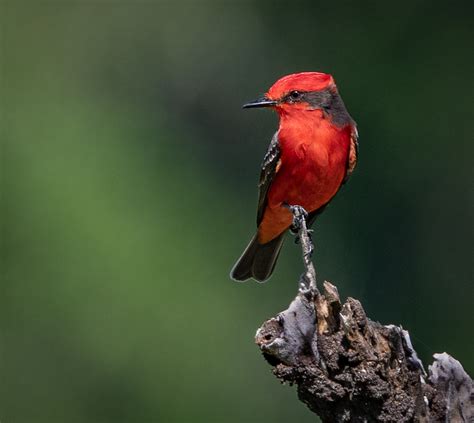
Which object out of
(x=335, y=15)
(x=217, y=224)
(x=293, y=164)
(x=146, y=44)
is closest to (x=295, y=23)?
(x=335, y=15)

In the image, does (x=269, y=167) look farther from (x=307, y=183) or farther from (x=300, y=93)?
(x=300, y=93)

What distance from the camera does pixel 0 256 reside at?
8.74m

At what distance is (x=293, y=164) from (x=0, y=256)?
3.66 metres

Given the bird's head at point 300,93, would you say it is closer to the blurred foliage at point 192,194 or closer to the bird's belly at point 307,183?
the bird's belly at point 307,183

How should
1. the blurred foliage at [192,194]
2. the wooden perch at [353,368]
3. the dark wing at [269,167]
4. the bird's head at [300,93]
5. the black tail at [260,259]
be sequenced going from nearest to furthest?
the wooden perch at [353,368] < the bird's head at [300,93] < the dark wing at [269,167] < the black tail at [260,259] < the blurred foliage at [192,194]

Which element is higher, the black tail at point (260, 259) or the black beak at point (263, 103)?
the black beak at point (263, 103)

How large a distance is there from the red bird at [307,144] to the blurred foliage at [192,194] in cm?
291

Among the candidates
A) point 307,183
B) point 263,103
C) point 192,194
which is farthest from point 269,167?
point 192,194

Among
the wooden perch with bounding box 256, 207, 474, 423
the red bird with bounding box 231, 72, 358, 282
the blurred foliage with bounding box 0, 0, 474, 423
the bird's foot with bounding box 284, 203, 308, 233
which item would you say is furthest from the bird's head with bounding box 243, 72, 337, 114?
the blurred foliage with bounding box 0, 0, 474, 423

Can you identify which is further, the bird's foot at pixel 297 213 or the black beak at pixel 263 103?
the bird's foot at pixel 297 213

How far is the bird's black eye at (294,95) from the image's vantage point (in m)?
5.79

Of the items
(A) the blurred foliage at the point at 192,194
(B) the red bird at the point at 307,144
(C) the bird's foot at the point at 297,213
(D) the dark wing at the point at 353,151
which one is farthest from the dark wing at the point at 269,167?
(A) the blurred foliage at the point at 192,194

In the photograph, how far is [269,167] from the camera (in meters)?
5.98

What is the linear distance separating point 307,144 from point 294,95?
27 centimetres
